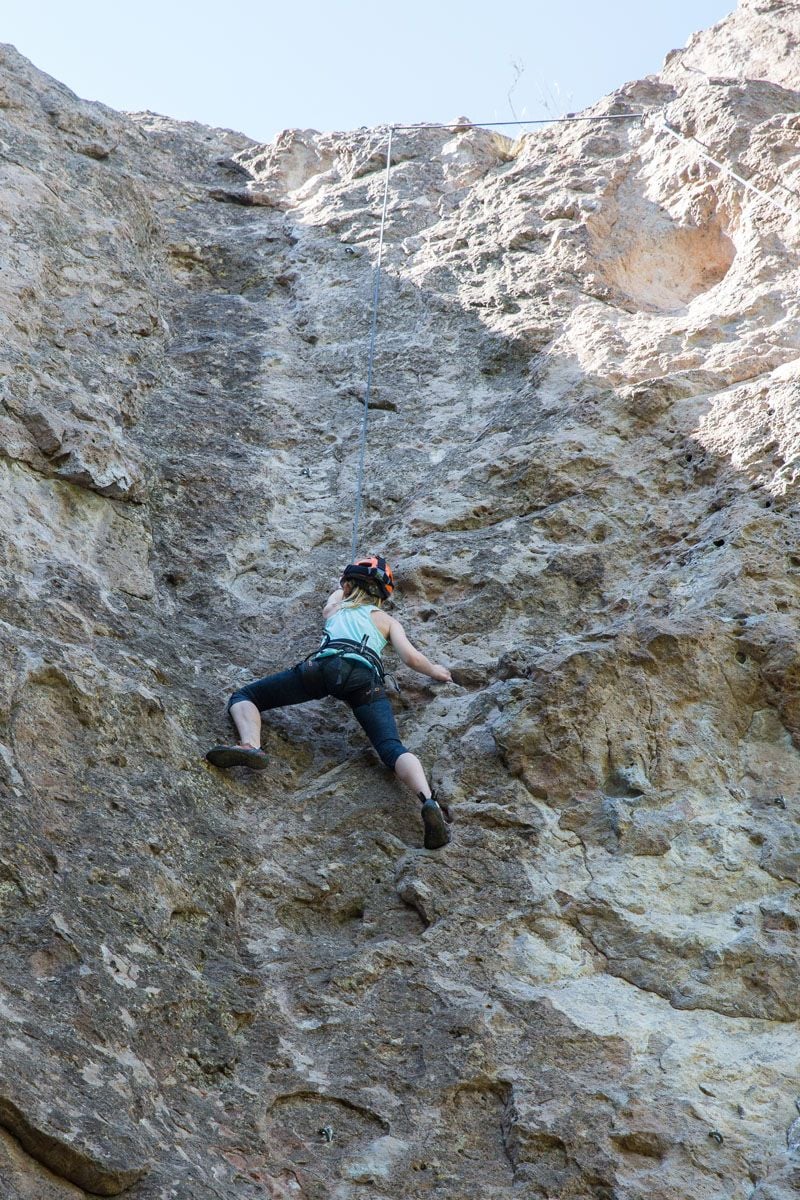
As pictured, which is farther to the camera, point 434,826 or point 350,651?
point 350,651

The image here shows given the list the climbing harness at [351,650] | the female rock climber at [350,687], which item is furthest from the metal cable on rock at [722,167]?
the climbing harness at [351,650]

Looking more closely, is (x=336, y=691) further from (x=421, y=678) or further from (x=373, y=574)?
(x=373, y=574)

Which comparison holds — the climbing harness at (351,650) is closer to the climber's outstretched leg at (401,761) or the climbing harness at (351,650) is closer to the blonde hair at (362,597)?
the climber's outstretched leg at (401,761)

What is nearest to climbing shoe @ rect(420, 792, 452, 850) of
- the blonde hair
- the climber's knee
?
the climber's knee

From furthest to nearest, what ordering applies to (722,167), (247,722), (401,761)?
(722,167), (247,722), (401,761)

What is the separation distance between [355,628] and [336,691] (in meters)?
0.33

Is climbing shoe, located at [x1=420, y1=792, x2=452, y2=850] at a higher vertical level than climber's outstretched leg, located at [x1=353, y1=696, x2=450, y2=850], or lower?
lower

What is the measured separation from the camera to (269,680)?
549 cm

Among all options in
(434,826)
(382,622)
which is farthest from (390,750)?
(382,622)

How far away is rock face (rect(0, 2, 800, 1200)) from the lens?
3871 millimetres

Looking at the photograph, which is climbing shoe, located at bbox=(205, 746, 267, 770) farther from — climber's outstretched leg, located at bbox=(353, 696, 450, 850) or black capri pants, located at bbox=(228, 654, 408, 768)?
climber's outstretched leg, located at bbox=(353, 696, 450, 850)

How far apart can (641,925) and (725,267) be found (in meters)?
4.76

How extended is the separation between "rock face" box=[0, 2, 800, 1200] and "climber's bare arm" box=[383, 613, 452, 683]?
0.17 meters

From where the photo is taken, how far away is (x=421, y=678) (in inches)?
228
